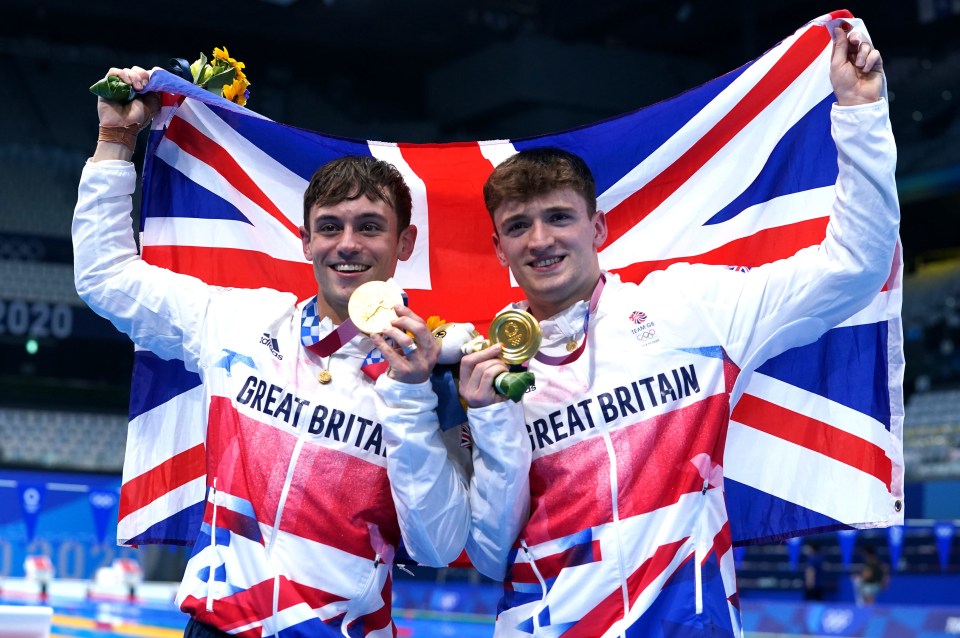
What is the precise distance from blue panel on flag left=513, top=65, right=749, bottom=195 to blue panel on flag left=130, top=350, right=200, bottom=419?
4.79ft

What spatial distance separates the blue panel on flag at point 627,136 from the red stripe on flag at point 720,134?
0.31 ft

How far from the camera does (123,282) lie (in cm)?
328

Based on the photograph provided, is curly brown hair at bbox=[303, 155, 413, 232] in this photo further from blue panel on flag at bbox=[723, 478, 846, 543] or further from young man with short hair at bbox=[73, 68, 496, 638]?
blue panel on flag at bbox=[723, 478, 846, 543]

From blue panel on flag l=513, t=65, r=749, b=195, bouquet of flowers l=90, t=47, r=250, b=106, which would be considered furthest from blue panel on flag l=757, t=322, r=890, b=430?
bouquet of flowers l=90, t=47, r=250, b=106

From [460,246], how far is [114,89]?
1276 millimetres

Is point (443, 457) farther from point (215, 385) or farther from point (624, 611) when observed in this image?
point (215, 385)

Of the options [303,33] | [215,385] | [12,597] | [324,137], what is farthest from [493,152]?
[303,33]

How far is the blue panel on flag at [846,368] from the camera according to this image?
3.37 m

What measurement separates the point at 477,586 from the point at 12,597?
5.80 metres

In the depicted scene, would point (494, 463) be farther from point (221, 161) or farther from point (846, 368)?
point (221, 161)

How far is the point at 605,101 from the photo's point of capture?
771 inches

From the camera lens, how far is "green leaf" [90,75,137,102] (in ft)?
11.1

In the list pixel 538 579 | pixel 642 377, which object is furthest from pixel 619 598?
pixel 642 377

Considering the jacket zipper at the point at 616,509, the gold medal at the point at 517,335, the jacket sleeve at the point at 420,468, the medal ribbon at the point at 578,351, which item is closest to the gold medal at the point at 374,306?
the jacket sleeve at the point at 420,468
